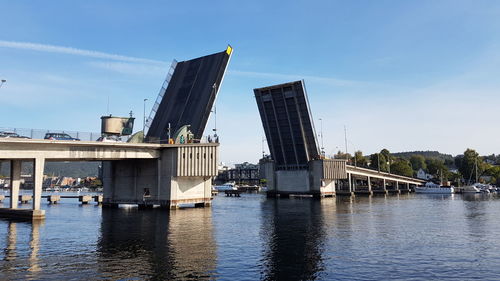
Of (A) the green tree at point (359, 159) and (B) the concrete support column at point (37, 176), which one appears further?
(A) the green tree at point (359, 159)

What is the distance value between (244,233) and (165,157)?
22.9 meters

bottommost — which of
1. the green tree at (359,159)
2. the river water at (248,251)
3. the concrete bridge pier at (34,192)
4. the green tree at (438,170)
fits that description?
the river water at (248,251)

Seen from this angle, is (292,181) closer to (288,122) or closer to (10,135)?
(288,122)

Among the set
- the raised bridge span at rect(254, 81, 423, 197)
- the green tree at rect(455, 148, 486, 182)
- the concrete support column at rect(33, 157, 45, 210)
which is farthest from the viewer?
the green tree at rect(455, 148, 486, 182)

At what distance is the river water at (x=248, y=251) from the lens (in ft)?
57.5

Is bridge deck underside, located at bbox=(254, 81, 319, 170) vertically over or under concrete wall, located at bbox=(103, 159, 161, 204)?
over

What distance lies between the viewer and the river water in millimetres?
17516

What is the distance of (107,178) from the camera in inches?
2201

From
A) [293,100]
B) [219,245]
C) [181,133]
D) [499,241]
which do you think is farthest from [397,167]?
[219,245]

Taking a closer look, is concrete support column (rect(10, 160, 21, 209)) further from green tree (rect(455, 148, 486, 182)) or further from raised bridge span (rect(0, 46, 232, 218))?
green tree (rect(455, 148, 486, 182))

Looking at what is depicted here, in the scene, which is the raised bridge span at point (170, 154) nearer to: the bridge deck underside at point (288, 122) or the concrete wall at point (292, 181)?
the bridge deck underside at point (288, 122)

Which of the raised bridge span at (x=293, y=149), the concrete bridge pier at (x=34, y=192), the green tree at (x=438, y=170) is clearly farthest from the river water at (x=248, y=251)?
the green tree at (x=438, y=170)

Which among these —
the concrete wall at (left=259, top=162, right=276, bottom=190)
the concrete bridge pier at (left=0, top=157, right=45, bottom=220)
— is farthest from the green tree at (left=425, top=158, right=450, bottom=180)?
the concrete bridge pier at (left=0, top=157, right=45, bottom=220)

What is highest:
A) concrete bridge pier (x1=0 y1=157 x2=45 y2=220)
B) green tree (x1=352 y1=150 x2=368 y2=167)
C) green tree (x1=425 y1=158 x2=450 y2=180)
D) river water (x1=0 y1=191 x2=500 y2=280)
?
green tree (x1=352 y1=150 x2=368 y2=167)
